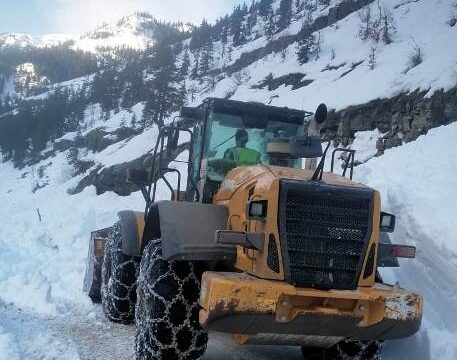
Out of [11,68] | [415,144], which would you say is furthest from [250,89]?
[11,68]

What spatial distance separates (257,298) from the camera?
11.7 feet

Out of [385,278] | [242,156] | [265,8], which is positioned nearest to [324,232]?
[242,156]

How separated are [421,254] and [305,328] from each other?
2.38 metres

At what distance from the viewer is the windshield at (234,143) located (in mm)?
5348

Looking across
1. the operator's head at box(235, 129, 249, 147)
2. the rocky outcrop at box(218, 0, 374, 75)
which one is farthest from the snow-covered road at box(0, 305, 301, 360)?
the rocky outcrop at box(218, 0, 374, 75)

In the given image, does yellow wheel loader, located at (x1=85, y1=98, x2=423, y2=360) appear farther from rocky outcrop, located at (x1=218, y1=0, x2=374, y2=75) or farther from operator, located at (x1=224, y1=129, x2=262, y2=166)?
rocky outcrop, located at (x1=218, y1=0, x2=374, y2=75)

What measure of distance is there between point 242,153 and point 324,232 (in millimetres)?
1733

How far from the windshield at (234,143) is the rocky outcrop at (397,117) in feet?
35.3

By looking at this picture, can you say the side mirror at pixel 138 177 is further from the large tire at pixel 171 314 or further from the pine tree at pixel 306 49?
the pine tree at pixel 306 49

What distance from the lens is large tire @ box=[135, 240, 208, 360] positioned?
4133 millimetres

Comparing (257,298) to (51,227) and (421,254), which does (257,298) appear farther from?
(51,227)

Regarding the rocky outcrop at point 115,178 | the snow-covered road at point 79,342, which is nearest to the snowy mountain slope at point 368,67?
the rocky outcrop at point 115,178

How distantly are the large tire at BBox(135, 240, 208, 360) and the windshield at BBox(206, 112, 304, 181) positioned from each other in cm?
128

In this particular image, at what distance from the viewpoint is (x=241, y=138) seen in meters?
5.54
